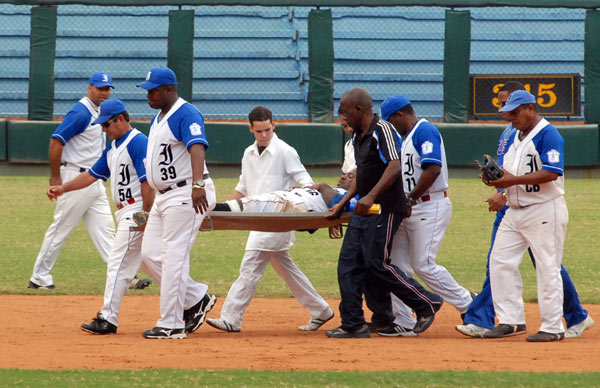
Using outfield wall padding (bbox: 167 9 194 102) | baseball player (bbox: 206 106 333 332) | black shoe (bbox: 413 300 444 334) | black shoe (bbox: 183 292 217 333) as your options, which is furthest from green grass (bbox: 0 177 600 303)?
outfield wall padding (bbox: 167 9 194 102)

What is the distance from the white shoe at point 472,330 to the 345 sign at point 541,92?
12061 millimetres

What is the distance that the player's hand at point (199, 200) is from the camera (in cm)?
643

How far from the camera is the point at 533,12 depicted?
2448cm

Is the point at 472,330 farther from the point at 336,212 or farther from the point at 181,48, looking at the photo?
the point at 181,48

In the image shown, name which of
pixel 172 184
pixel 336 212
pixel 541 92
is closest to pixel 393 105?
pixel 336 212

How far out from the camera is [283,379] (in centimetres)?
542

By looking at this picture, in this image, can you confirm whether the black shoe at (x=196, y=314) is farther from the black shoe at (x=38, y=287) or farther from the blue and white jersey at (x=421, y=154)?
the black shoe at (x=38, y=287)

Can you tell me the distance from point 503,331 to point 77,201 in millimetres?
4481

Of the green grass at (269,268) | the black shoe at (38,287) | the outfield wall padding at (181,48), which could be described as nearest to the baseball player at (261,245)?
the green grass at (269,268)

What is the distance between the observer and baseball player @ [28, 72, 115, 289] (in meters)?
9.32

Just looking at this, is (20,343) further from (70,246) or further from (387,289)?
(70,246)

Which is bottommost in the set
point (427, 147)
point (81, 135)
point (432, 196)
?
point (432, 196)

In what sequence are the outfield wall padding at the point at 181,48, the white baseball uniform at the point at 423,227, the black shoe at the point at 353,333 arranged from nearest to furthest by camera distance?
the black shoe at the point at 353,333, the white baseball uniform at the point at 423,227, the outfield wall padding at the point at 181,48

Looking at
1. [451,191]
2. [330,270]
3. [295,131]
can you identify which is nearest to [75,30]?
[295,131]
